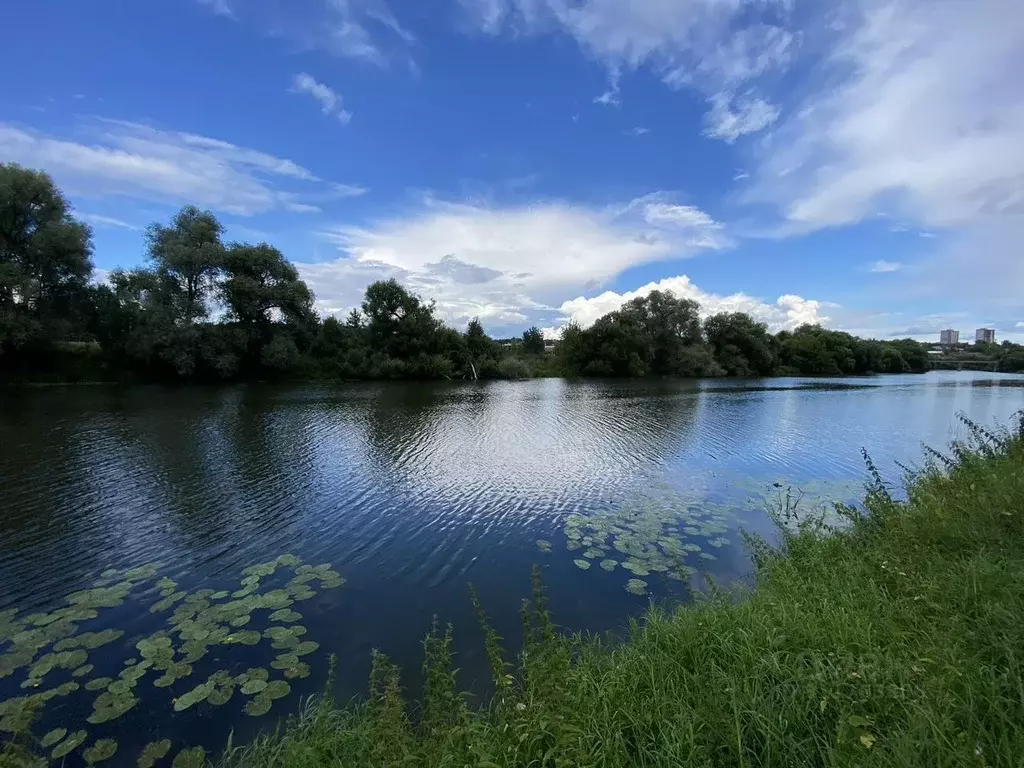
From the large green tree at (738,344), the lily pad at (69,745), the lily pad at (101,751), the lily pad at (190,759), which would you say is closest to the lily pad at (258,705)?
the lily pad at (190,759)

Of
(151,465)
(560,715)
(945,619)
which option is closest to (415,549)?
(560,715)

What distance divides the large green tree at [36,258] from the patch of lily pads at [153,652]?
3995cm

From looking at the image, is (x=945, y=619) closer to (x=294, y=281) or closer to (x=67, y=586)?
(x=67, y=586)

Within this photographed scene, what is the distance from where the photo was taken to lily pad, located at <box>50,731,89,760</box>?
443cm

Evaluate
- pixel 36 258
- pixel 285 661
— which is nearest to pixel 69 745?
pixel 285 661

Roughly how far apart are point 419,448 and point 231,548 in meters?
9.70

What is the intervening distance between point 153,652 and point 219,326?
4558 cm

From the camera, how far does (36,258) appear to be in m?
35.6

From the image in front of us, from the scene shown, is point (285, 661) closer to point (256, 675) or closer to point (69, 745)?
point (256, 675)

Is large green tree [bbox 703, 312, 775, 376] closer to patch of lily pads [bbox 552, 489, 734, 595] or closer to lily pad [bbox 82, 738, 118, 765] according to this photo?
patch of lily pads [bbox 552, 489, 734, 595]

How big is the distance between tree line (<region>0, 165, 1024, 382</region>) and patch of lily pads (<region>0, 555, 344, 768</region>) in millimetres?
39953

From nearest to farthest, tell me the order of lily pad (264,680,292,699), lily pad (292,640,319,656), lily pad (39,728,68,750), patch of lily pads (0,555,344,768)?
lily pad (39,728,68,750), patch of lily pads (0,555,344,768), lily pad (264,680,292,699), lily pad (292,640,319,656)

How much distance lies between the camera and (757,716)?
345 cm

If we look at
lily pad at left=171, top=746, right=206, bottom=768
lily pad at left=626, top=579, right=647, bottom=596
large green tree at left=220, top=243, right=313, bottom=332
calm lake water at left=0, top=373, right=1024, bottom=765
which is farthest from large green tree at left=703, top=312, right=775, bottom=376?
lily pad at left=171, top=746, right=206, bottom=768
